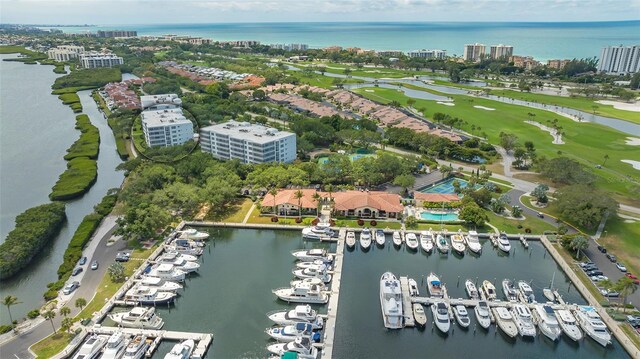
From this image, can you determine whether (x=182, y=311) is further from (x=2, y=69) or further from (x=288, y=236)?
(x=2, y=69)

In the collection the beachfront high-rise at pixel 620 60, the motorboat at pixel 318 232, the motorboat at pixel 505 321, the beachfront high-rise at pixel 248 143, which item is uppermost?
the beachfront high-rise at pixel 620 60

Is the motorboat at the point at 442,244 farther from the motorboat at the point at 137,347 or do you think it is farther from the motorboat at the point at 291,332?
the motorboat at the point at 137,347

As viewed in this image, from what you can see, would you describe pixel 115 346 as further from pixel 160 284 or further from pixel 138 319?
pixel 160 284

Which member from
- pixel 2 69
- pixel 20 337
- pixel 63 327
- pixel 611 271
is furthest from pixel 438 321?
pixel 2 69

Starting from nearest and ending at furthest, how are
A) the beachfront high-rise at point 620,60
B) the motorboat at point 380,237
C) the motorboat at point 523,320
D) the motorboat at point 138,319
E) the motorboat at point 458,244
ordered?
the motorboat at point 523,320, the motorboat at point 138,319, the motorboat at point 458,244, the motorboat at point 380,237, the beachfront high-rise at point 620,60

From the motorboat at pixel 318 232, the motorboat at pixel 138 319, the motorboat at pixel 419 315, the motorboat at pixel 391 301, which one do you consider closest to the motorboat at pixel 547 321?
the motorboat at pixel 419 315

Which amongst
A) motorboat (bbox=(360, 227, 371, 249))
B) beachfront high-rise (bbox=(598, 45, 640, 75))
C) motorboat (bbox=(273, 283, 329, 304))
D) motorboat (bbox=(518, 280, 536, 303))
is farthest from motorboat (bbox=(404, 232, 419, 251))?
beachfront high-rise (bbox=(598, 45, 640, 75))
